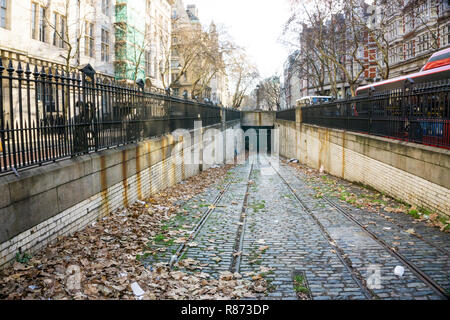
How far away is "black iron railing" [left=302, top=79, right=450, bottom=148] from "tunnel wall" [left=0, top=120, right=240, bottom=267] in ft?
22.8

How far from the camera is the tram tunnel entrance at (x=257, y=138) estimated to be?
52.9 m

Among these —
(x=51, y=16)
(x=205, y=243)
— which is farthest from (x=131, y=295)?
(x=51, y=16)

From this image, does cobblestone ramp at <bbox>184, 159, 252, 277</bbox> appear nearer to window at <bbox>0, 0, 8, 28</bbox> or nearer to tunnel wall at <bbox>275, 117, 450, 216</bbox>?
tunnel wall at <bbox>275, 117, 450, 216</bbox>

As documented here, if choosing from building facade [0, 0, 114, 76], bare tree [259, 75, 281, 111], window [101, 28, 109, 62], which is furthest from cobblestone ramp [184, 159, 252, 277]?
bare tree [259, 75, 281, 111]

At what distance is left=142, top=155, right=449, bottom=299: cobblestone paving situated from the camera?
4914 mm

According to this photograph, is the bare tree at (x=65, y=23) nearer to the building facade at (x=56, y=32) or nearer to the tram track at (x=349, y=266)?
the building facade at (x=56, y=32)

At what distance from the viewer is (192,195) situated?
40.8 feet

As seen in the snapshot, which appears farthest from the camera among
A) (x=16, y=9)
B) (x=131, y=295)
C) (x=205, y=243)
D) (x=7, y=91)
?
(x=16, y=9)

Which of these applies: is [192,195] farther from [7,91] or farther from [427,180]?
[7,91]

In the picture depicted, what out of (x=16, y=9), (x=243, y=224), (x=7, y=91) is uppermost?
(x=16, y=9)

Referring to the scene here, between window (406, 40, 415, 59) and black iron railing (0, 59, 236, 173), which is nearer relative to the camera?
black iron railing (0, 59, 236, 173)

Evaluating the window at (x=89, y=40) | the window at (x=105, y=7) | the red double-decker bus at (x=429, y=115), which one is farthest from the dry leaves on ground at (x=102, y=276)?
the window at (x=105, y=7)

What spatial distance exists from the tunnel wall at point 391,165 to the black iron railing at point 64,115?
22.6 ft

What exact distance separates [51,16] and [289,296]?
23907 mm
